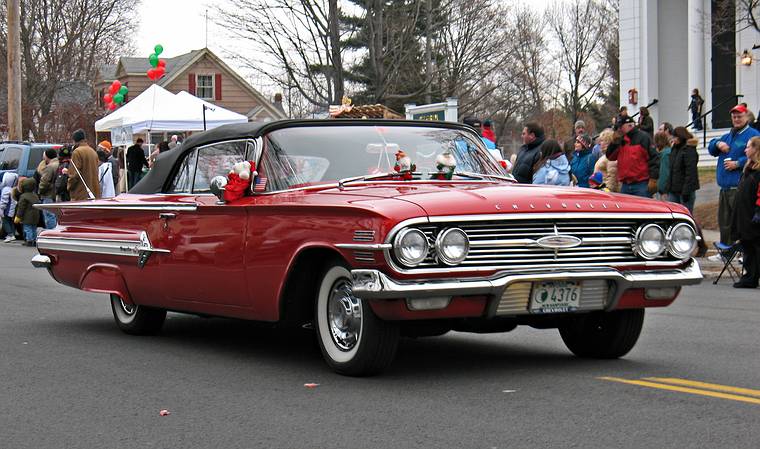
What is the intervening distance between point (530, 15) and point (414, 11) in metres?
33.7

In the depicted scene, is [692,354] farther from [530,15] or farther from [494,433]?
[530,15]

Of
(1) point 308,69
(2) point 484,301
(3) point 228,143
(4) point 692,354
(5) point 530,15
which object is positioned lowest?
(4) point 692,354

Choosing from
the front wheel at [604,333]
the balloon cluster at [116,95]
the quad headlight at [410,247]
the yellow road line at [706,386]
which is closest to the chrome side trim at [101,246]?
the quad headlight at [410,247]

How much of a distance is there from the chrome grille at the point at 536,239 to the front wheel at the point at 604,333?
1.93 ft

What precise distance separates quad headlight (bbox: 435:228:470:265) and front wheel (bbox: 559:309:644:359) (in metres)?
1.34

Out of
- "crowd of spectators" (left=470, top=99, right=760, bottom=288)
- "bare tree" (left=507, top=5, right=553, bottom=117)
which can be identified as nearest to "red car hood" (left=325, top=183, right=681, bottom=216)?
"crowd of spectators" (left=470, top=99, right=760, bottom=288)

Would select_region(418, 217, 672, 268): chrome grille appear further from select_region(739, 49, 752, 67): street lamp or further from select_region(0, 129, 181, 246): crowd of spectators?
select_region(739, 49, 752, 67): street lamp

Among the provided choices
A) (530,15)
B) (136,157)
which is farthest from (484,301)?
(530,15)

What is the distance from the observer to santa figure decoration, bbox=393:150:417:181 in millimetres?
7992

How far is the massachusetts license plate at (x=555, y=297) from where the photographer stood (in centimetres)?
685

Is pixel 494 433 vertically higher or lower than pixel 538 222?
lower

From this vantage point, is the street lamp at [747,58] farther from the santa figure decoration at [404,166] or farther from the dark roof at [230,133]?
the santa figure decoration at [404,166]

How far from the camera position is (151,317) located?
9492 millimetres

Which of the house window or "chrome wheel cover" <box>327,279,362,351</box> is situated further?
the house window
